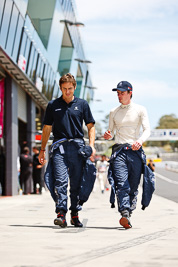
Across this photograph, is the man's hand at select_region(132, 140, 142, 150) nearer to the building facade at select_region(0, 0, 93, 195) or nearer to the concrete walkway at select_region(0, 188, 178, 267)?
the concrete walkway at select_region(0, 188, 178, 267)

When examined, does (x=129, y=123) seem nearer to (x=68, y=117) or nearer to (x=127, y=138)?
(x=127, y=138)

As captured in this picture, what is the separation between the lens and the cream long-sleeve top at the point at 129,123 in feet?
26.4

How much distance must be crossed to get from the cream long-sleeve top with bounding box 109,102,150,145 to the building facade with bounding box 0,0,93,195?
27.9ft

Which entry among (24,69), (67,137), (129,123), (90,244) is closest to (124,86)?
(129,123)

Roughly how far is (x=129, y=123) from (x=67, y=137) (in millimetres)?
871

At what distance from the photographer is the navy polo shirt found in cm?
782

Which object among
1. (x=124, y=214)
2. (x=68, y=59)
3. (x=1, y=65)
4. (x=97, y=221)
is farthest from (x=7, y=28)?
(x=68, y=59)

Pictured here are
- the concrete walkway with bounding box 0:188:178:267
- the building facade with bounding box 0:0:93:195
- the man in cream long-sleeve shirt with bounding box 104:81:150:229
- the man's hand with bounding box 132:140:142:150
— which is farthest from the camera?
the building facade with bounding box 0:0:93:195

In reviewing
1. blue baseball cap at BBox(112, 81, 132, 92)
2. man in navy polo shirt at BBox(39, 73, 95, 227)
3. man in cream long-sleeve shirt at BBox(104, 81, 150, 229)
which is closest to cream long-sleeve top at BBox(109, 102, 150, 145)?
man in cream long-sleeve shirt at BBox(104, 81, 150, 229)

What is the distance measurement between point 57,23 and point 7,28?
43.2 ft

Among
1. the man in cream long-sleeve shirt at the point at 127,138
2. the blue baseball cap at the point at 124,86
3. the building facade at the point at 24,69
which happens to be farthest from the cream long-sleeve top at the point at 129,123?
the building facade at the point at 24,69

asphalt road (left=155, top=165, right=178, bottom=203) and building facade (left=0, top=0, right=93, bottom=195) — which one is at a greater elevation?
building facade (left=0, top=0, right=93, bottom=195)

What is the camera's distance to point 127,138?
26.3ft

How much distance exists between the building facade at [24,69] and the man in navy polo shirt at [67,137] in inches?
336
